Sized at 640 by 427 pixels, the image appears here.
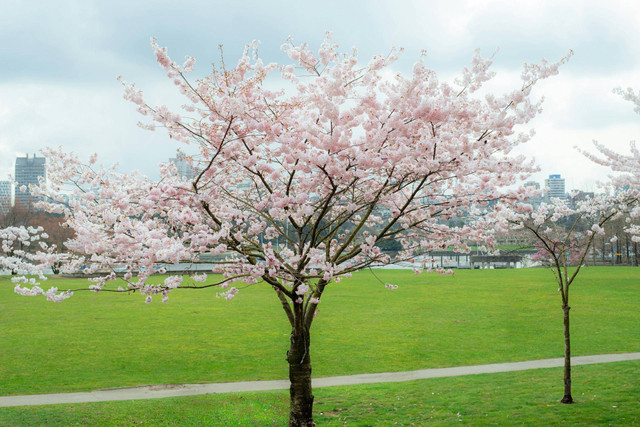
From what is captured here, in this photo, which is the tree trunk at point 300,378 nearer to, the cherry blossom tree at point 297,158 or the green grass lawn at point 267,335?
the cherry blossom tree at point 297,158

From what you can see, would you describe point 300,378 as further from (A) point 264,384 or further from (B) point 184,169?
(A) point 264,384

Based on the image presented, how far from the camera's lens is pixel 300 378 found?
342 inches

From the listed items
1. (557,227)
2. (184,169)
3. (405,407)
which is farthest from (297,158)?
(557,227)

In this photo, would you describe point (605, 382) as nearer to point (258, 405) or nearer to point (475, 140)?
point (258, 405)

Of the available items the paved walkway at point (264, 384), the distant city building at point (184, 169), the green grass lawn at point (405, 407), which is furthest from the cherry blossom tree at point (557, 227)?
the distant city building at point (184, 169)

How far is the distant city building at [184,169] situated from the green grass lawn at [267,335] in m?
8.10

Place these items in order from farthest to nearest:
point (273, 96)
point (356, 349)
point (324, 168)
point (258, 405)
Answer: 1. point (356, 349)
2. point (258, 405)
3. point (273, 96)
4. point (324, 168)

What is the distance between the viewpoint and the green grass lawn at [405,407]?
10242 millimetres

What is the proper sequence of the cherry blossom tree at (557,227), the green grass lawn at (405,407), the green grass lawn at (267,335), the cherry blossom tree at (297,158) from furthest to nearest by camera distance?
the green grass lawn at (267,335) → the green grass lawn at (405,407) → the cherry blossom tree at (557,227) → the cherry blossom tree at (297,158)

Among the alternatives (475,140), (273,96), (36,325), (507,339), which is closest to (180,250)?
(273,96)

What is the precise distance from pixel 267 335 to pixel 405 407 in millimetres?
12798

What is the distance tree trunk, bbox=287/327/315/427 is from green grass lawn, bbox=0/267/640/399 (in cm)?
719

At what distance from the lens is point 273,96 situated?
8.02m

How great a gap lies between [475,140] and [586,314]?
2552 cm
